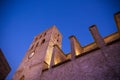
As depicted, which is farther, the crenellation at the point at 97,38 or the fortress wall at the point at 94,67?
the crenellation at the point at 97,38

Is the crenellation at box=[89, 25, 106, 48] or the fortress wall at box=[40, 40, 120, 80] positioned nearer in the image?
the fortress wall at box=[40, 40, 120, 80]

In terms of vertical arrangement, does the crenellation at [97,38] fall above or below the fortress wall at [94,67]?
above

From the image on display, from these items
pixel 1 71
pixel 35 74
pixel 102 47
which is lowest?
pixel 35 74

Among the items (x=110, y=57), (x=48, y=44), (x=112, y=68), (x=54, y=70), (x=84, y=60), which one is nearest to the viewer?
(x=112, y=68)

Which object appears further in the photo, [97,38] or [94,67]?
[97,38]

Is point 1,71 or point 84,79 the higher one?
point 1,71

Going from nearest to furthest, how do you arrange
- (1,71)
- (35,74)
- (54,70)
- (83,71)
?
(83,71), (54,70), (35,74), (1,71)

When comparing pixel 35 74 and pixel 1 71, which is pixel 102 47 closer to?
pixel 35 74

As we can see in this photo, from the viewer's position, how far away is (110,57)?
302 inches

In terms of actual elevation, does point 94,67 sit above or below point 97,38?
below

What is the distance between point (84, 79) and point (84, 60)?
1599 millimetres

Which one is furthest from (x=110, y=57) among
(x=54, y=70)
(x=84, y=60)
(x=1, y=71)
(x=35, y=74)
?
(x=1, y=71)

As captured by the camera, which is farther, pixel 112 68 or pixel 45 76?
pixel 45 76

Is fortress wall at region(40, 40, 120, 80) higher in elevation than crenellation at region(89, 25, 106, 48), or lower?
lower
